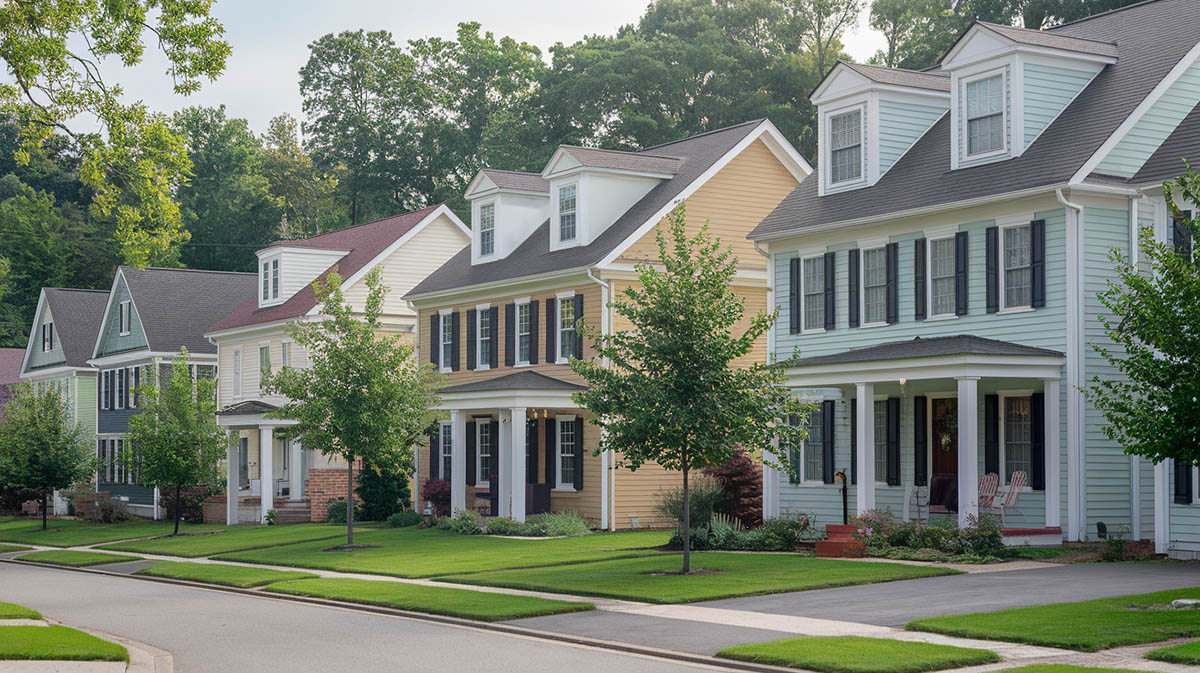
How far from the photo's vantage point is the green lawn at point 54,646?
14.7 metres

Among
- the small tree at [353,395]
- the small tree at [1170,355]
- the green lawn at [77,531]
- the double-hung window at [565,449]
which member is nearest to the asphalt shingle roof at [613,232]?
the double-hung window at [565,449]

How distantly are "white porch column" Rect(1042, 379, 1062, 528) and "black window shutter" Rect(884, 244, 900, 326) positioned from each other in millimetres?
4248

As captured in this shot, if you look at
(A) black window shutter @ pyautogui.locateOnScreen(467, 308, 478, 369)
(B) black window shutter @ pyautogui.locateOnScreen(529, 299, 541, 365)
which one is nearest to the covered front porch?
(B) black window shutter @ pyautogui.locateOnScreen(529, 299, 541, 365)

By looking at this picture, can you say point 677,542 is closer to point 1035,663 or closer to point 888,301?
point 888,301

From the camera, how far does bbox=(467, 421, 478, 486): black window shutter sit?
129ft

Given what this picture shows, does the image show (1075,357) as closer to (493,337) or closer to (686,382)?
(686,382)

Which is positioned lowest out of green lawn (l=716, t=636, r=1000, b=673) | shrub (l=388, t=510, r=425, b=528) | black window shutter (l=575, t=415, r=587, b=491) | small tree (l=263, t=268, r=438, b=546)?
shrub (l=388, t=510, r=425, b=528)

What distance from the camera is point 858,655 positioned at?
536 inches

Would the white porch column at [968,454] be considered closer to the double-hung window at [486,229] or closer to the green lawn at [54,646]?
the green lawn at [54,646]

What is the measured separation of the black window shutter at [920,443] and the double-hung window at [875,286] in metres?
1.88

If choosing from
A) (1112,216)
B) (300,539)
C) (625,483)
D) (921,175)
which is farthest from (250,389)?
(1112,216)

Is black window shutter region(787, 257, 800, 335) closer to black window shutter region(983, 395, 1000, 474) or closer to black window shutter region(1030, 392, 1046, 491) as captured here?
black window shutter region(983, 395, 1000, 474)

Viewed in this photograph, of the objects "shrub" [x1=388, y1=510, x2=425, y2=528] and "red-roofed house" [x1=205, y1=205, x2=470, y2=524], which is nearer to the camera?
"shrub" [x1=388, y1=510, x2=425, y2=528]

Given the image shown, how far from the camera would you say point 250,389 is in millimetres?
50469
